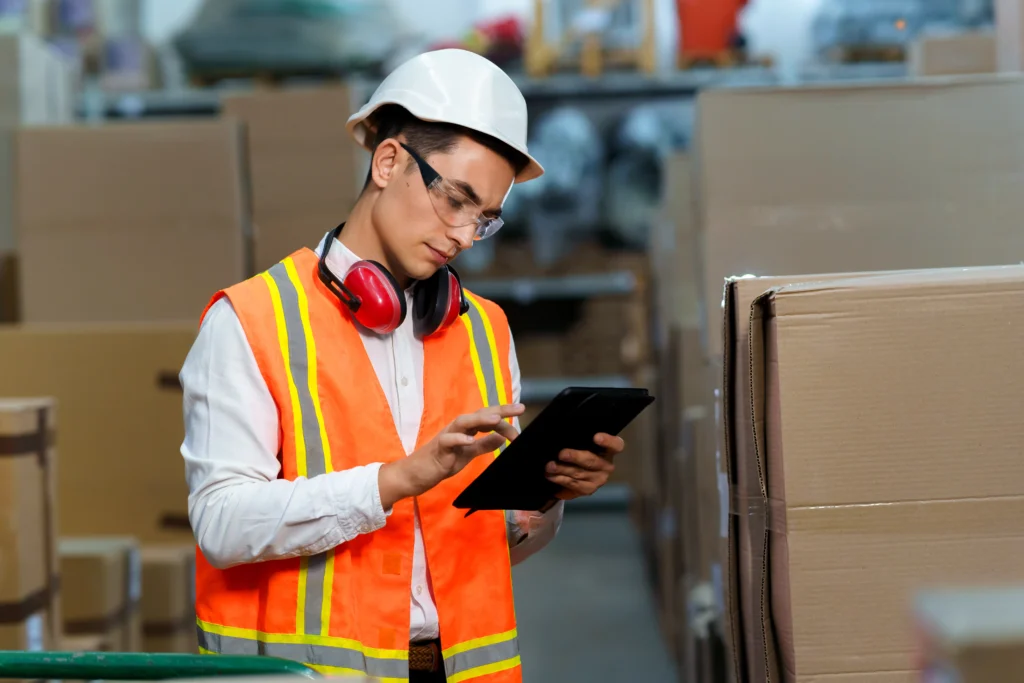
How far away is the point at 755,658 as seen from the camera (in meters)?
1.37

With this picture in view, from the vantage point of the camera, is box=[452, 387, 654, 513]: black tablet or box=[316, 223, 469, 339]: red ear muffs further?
box=[316, 223, 469, 339]: red ear muffs

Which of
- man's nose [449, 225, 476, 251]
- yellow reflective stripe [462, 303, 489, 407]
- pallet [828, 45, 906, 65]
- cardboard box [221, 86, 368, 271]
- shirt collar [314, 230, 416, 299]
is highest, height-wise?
pallet [828, 45, 906, 65]

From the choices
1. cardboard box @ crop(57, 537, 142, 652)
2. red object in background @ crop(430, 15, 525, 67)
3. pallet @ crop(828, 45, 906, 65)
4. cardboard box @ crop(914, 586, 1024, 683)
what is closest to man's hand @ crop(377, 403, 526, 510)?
cardboard box @ crop(914, 586, 1024, 683)

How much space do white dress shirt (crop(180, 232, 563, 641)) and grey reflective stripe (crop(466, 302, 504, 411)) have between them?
5.3 inches

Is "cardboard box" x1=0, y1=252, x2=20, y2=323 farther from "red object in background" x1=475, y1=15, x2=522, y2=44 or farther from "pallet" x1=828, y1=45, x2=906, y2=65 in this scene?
"pallet" x1=828, y1=45, x2=906, y2=65

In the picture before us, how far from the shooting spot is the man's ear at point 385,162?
1516mm

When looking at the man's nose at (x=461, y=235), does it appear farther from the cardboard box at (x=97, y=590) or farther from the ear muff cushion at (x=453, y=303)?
the cardboard box at (x=97, y=590)

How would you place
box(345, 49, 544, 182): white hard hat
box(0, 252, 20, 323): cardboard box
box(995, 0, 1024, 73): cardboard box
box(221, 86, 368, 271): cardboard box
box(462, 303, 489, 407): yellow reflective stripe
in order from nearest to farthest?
box(345, 49, 544, 182): white hard hat → box(462, 303, 489, 407): yellow reflective stripe → box(995, 0, 1024, 73): cardboard box → box(0, 252, 20, 323): cardboard box → box(221, 86, 368, 271): cardboard box

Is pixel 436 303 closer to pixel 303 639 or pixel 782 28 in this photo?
pixel 303 639

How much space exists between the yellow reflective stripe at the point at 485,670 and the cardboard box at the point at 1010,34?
1.77m

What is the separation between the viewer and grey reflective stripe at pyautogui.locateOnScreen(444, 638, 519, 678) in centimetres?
143

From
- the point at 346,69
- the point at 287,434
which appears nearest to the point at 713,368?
the point at 287,434

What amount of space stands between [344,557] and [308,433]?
16cm

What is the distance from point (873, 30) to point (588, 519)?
3.16 metres
